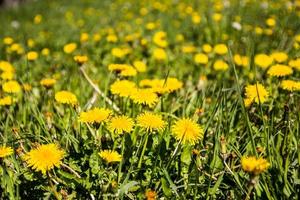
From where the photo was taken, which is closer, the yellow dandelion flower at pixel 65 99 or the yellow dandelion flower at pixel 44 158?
the yellow dandelion flower at pixel 44 158

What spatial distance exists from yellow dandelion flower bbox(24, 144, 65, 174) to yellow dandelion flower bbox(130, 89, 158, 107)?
0.48 m

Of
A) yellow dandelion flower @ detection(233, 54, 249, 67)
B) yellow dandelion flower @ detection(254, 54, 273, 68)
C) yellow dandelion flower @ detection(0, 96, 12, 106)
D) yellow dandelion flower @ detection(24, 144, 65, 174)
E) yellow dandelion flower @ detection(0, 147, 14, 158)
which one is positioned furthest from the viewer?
yellow dandelion flower @ detection(233, 54, 249, 67)

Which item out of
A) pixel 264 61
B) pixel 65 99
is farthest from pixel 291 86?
pixel 65 99

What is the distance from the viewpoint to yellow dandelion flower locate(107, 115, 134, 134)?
158cm

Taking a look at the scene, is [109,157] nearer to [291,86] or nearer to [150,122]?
[150,122]

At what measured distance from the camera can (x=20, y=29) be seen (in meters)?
5.50

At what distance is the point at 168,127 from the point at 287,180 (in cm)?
54

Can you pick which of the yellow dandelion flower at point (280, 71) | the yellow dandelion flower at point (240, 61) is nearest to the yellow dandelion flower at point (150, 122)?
the yellow dandelion flower at point (280, 71)

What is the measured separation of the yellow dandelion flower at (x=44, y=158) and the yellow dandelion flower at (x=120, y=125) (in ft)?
0.83

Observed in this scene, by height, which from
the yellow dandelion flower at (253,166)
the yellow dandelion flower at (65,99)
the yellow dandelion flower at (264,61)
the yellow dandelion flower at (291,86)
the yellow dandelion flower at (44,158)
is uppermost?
the yellow dandelion flower at (264,61)

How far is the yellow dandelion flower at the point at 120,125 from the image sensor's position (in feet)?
5.18

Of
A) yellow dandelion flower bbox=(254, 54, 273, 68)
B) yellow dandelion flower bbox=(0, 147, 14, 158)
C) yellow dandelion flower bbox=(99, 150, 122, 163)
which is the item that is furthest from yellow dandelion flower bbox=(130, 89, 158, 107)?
yellow dandelion flower bbox=(254, 54, 273, 68)

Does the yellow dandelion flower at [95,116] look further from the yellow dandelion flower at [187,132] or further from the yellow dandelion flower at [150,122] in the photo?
the yellow dandelion flower at [187,132]

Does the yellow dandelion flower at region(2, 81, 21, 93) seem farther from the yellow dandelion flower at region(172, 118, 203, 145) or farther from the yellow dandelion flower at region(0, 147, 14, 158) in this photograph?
the yellow dandelion flower at region(172, 118, 203, 145)
